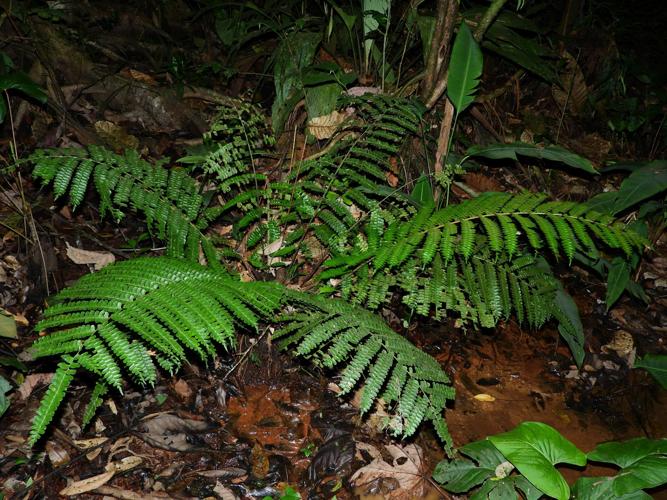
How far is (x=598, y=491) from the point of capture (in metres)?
2.30

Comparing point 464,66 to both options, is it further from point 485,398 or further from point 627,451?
point 627,451

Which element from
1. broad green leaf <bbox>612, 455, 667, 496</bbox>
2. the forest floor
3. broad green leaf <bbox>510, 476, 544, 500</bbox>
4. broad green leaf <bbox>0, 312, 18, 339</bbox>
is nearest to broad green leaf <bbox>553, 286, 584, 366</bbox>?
the forest floor

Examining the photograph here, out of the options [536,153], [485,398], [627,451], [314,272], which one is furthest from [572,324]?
[314,272]

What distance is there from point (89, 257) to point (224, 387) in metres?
1.16

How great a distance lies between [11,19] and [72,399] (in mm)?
2924

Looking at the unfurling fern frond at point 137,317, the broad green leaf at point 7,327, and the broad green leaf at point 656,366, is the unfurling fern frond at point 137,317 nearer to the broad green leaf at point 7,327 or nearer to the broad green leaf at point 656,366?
the broad green leaf at point 7,327

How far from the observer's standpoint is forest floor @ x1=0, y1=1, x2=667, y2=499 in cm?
243

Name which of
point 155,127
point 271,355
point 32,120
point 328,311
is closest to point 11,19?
point 32,120

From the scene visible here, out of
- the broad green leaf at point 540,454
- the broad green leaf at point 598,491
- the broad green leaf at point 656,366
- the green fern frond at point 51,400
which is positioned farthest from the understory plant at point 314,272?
the broad green leaf at point 598,491

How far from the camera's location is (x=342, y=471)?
2.56 metres

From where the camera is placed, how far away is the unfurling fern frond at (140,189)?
2.47 m

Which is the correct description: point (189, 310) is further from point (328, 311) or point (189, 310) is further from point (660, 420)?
point (660, 420)

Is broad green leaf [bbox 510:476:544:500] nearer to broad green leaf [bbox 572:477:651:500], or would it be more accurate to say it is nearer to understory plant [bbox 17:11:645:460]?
broad green leaf [bbox 572:477:651:500]

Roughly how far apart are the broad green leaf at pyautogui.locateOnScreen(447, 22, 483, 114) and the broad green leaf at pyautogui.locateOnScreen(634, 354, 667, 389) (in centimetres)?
206
